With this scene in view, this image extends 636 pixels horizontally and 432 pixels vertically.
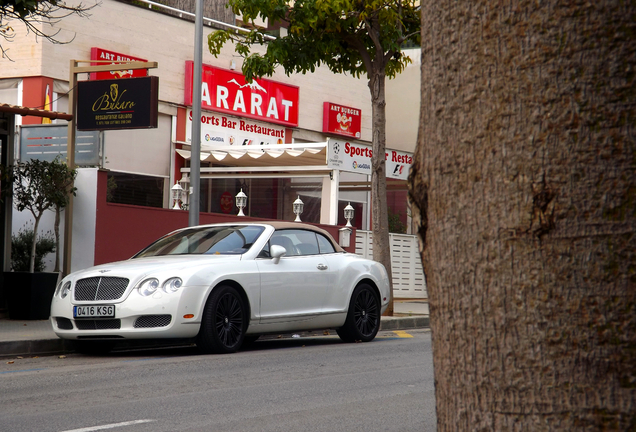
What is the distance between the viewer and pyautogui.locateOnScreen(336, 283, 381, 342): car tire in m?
11.7

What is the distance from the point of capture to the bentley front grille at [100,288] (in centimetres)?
948

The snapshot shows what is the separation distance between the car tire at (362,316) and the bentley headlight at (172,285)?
300 cm

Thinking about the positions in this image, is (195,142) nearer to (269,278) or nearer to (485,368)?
(269,278)

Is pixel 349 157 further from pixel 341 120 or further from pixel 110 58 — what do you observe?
pixel 341 120

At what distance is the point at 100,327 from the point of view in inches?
375

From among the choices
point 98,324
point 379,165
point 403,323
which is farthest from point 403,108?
point 98,324

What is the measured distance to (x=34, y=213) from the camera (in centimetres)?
1346

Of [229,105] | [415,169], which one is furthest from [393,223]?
[415,169]

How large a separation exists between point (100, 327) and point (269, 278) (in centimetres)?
204

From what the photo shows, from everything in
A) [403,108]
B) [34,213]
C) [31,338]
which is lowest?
[31,338]

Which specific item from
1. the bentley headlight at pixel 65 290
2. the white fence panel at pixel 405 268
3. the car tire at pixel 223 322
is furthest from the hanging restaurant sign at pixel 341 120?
the bentley headlight at pixel 65 290

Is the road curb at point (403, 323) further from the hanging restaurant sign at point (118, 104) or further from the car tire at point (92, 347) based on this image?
the car tire at point (92, 347)

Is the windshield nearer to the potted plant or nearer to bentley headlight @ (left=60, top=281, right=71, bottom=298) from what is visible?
bentley headlight @ (left=60, top=281, right=71, bottom=298)

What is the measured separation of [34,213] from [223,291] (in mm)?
5070
